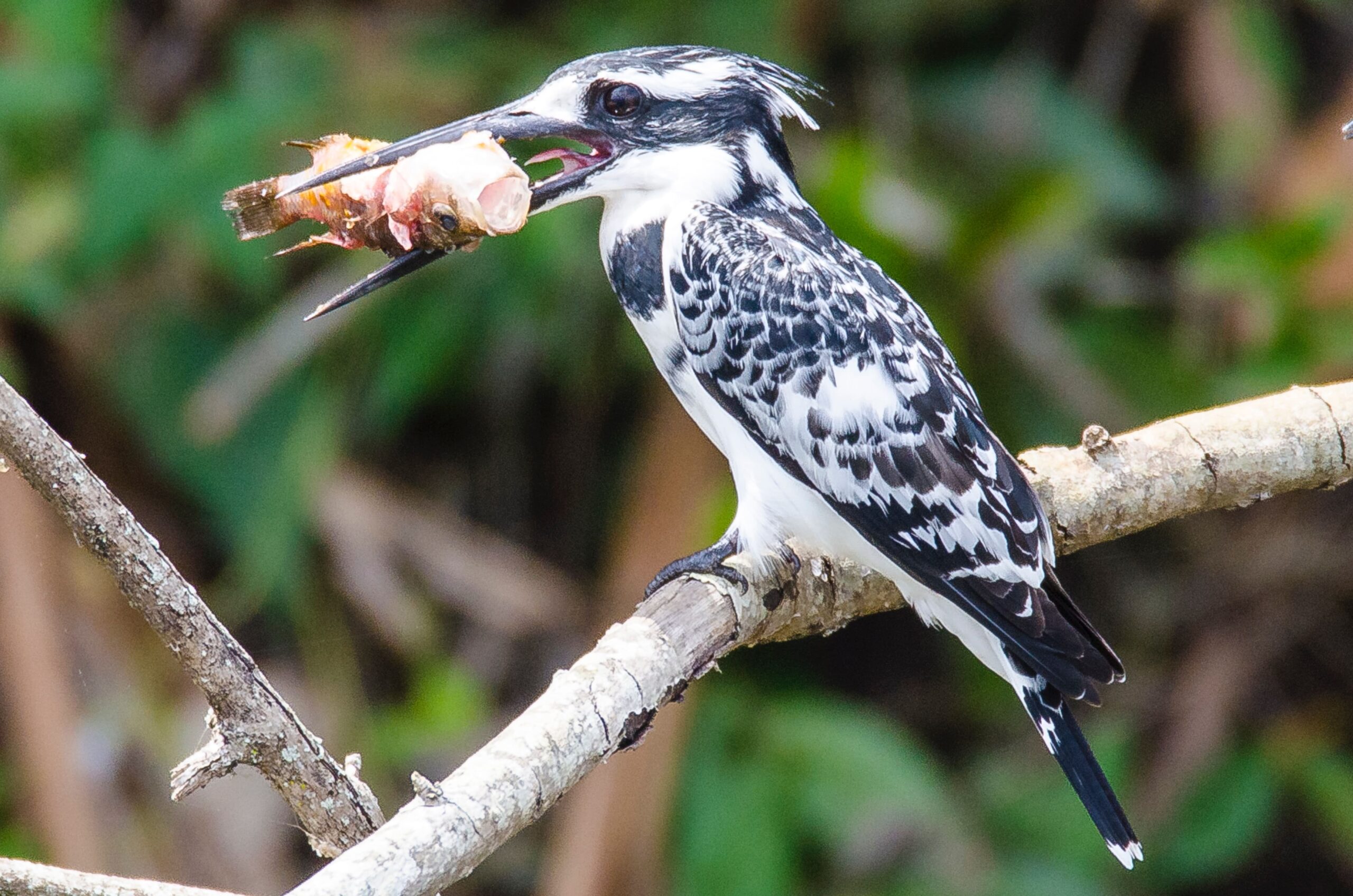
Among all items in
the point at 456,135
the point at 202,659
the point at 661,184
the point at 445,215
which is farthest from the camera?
the point at 661,184

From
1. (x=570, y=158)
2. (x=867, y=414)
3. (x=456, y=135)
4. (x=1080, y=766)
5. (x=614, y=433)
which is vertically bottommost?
(x=614, y=433)

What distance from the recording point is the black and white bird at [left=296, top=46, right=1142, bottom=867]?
187 cm

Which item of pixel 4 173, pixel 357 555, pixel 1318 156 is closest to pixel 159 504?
pixel 357 555

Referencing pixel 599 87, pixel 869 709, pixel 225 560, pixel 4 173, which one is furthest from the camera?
pixel 869 709

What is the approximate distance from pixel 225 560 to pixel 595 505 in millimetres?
859

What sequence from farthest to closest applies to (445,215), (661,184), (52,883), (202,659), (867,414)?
(661,184) → (867,414) → (445,215) → (202,659) → (52,883)

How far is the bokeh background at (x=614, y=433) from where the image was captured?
291 cm

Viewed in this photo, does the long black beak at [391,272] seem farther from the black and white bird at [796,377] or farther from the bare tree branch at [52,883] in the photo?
the bare tree branch at [52,883]

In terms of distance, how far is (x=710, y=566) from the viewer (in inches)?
73.0

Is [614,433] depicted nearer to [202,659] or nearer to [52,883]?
[202,659]

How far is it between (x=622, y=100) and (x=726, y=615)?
0.72 metres

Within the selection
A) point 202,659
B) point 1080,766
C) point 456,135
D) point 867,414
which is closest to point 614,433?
point 867,414

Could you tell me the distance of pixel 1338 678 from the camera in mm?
3604

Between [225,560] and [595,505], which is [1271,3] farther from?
[225,560]
